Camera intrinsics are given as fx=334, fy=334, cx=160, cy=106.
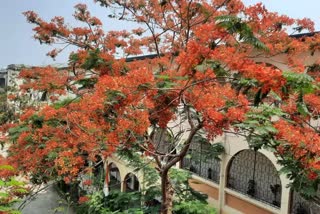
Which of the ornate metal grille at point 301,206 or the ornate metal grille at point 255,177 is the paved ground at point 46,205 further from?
the ornate metal grille at point 301,206

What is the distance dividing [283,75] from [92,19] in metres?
8.80

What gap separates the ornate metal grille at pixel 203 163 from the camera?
30.2 ft

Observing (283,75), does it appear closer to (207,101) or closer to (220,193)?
(207,101)

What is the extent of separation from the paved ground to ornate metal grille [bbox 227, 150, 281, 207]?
7.71m

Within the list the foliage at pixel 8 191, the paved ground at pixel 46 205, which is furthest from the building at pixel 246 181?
the paved ground at pixel 46 205

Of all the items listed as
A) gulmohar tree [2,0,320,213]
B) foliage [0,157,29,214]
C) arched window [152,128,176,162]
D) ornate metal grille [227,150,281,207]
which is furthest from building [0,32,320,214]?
foliage [0,157,29,214]

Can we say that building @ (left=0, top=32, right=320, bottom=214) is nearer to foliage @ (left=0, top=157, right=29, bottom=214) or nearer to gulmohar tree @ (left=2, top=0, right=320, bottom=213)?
gulmohar tree @ (left=2, top=0, right=320, bottom=213)

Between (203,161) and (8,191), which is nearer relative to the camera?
(8,191)

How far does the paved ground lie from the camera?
14805 mm

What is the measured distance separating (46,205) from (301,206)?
12.0m

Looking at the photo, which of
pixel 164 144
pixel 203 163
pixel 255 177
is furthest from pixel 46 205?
pixel 255 177

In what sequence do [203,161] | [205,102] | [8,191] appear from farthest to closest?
[203,161] → [8,191] → [205,102]

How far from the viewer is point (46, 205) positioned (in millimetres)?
15828

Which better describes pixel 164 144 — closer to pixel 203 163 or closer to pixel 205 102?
pixel 203 163
